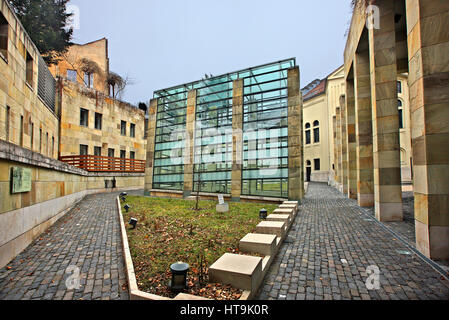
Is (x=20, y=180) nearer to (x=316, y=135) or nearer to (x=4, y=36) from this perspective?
(x=4, y=36)

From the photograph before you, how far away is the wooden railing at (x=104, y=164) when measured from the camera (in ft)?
74.9

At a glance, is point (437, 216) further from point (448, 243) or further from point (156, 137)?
point (156, 137)

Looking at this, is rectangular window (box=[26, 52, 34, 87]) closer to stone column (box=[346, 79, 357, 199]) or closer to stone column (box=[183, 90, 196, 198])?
stone column (box=[183, 90, 196, 198])

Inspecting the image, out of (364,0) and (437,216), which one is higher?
(364,0)

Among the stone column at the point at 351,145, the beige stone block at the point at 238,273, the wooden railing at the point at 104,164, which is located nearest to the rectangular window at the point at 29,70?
the wooden railing at the point at 104,164

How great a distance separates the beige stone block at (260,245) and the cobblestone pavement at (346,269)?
12.9 inches

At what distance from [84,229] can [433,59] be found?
12.9 metres

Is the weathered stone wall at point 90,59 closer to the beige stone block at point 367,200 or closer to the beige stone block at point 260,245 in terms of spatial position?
the beige stone block at point 260,245

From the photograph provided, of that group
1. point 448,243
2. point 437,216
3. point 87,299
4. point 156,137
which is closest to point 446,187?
point 437,216

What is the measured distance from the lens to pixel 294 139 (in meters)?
Answer: 16.7

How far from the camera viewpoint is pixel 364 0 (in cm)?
1168

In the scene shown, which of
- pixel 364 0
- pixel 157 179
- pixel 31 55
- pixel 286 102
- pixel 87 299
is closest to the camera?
pixel 87 299

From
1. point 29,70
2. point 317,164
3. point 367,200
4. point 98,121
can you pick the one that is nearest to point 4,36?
point 29,70

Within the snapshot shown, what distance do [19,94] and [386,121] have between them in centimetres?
1851
